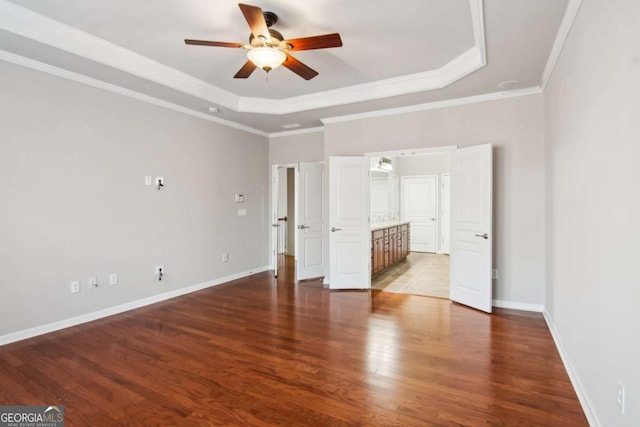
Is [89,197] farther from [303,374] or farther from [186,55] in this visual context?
[303,374]

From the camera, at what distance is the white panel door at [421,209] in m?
9.00

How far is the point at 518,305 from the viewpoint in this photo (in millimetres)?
4109

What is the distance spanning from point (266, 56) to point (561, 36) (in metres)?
2.51

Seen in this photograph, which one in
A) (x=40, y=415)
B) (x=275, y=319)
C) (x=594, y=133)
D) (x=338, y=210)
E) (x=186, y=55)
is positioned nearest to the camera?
(x=594, y=133)

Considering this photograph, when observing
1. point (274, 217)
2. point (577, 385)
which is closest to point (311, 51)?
point (274, 217)

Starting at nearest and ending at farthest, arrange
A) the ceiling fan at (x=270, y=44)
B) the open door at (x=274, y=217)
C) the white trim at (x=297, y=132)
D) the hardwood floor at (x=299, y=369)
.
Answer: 1. the hardwood floor at (x=299, y=369)
2. the ceiling fan at (x=270, y=44)
3. the white trim at (x=297, y=132)
4. the open door at (x=274, y=217)

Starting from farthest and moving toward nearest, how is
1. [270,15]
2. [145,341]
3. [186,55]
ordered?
[186,55]
[145,341]
[270,15]

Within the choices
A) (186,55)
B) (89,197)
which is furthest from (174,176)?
(186,55)

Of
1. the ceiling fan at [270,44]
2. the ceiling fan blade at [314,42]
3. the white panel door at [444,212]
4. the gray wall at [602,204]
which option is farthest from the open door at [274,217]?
the white panel door at [444,212]

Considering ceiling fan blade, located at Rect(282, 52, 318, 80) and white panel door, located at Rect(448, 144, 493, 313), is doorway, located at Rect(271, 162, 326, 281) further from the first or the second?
ceiling fan blade, located at Rect(282, 52, 318, 80)

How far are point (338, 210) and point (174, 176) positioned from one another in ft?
8.23

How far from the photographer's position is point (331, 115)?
5156 millimetres

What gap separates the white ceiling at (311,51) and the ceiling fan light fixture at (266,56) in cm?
32

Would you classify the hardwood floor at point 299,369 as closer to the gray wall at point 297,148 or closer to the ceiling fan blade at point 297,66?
the ceiling fan blade at point 297,66
